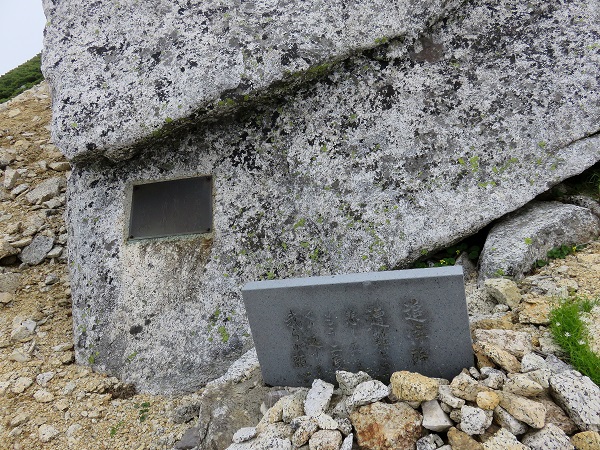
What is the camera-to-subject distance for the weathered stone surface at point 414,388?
281cm

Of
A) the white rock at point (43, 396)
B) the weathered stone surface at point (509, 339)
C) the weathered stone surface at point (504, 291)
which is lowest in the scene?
the white rock at point (43, 396)

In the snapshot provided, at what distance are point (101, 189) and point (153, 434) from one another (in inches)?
109

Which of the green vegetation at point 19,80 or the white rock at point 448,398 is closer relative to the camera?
the white rock at point 448,398

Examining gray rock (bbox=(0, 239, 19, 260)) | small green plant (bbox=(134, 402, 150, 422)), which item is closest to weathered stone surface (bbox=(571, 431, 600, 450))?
small green plant (bbox=(134, 402, 150, 422))

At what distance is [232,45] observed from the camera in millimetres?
4895

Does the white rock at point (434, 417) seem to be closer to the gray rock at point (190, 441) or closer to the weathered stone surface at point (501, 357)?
the weathered stone surface at point (501, 357)

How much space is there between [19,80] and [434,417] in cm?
1138

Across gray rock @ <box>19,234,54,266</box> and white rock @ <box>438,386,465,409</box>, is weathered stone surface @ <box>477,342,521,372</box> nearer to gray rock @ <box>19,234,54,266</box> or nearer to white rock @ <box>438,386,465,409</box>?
white rock @ <box>438,386,465,409</box>

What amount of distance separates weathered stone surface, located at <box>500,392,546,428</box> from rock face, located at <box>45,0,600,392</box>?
212 centimetres

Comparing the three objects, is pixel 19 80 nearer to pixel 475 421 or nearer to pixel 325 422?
A: pixel 325 422

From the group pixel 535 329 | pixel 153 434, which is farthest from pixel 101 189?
pixel 535 329

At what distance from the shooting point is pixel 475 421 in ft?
8.63

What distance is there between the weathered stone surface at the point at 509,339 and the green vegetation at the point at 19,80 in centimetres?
958

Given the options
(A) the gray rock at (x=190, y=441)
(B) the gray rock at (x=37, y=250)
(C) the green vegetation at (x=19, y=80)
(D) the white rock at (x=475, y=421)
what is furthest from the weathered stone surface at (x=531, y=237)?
(C) the green vegetation at (x=19, y=80)
